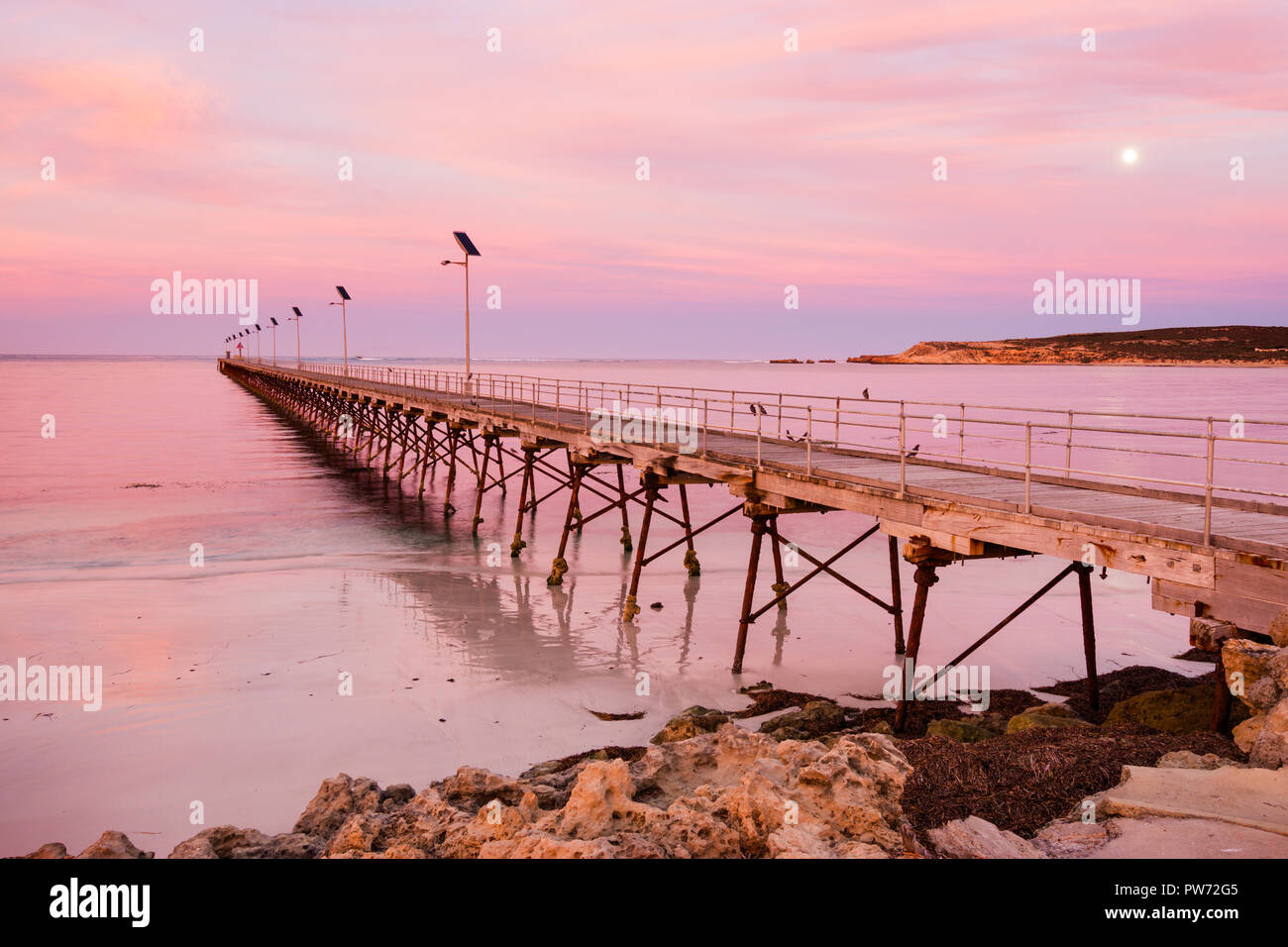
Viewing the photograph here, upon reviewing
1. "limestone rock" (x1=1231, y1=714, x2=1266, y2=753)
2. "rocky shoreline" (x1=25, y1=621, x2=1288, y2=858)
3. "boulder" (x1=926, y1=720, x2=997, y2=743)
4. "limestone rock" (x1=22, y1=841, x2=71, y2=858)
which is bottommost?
"limestone rock" (x1=22, y1=841, x2=71, y2=858)

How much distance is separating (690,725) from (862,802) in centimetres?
347

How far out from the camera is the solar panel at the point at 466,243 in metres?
29.9

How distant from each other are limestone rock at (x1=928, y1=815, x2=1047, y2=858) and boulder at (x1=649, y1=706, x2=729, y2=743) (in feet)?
11.9

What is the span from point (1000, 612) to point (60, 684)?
1358 centimetres

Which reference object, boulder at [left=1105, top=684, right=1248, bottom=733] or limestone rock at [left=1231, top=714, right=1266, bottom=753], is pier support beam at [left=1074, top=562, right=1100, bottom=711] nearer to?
boulder at [left=1105, top=684, right=1248, bottom=733]

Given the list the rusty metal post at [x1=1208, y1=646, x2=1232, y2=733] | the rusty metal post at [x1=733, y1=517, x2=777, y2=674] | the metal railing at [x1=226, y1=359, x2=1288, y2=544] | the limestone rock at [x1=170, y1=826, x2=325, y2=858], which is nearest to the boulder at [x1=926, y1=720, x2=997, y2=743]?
the rusty metal post at [x1=1208, y1=646, x2=1232, y2=733]

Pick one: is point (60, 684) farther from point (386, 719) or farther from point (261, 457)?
point (261, 457)

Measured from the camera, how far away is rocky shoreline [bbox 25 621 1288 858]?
4988 mm

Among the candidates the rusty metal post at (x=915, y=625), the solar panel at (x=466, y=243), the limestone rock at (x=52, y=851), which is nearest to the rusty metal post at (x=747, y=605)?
the rusty metal post at (x=915, y=625)

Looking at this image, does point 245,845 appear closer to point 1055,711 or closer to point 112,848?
point 112,848

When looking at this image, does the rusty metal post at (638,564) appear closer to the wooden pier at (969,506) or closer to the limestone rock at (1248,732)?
the wooden pier at (969,506)
